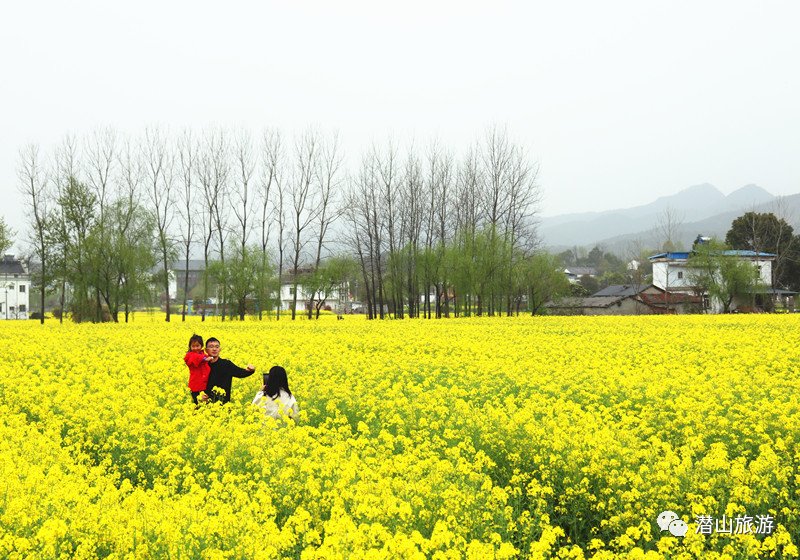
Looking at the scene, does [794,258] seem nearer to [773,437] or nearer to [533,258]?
[533,258]

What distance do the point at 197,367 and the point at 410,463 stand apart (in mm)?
5434

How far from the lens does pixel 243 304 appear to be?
5922 cm

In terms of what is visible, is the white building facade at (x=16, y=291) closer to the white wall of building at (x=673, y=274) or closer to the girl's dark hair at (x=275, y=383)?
the white wall of building at (x=673, y=274)

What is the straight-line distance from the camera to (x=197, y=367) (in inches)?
493

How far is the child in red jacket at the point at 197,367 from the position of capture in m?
12.5

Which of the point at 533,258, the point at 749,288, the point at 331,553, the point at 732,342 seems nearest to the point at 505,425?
the point at 331,553

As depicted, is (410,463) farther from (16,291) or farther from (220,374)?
(16,291)

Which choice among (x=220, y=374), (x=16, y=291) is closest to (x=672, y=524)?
(x=220, y=374)

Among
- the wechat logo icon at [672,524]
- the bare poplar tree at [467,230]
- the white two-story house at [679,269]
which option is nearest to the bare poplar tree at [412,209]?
the bare poplar tree at [467,230]

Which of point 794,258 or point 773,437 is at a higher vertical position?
point 794,258

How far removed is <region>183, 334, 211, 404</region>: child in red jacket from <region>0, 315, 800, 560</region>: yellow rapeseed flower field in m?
0.49

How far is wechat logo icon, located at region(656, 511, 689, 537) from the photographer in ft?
21.2

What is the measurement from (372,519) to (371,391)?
23.4 feet

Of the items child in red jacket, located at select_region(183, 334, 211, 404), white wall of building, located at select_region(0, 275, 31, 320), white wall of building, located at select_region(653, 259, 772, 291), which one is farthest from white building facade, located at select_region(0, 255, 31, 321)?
child in red jacket, located at select_region(183, 334, 211, 404)
